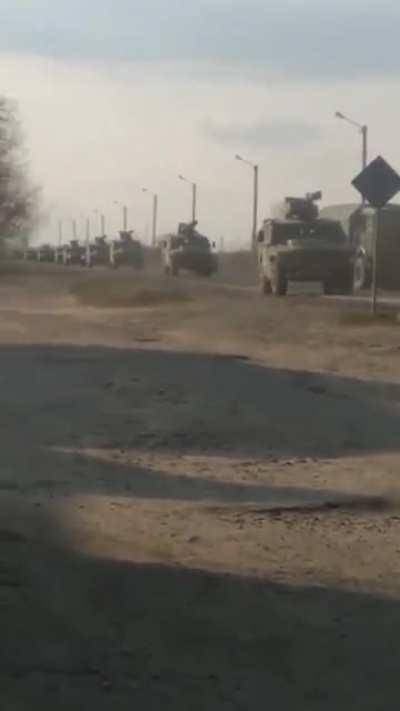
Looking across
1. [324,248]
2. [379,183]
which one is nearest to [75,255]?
[324,248]

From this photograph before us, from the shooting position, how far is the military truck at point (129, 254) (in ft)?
339

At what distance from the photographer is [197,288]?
2453 inches

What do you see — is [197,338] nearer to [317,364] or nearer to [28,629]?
[317,364]

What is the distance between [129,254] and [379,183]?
235 ft

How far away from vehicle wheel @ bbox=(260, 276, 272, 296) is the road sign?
2188 cm

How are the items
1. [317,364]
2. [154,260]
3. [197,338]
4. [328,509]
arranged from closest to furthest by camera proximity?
[328,509]
[317,364]
[197,338]
[154,260]

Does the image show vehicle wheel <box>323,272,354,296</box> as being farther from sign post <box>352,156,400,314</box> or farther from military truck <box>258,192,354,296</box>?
sign post <box>352,156,400,314</box>

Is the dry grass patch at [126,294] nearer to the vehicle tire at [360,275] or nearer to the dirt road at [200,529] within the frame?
the vehicle tire at [360,275]

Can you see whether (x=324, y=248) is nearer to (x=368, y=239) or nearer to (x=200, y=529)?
(x=368, y=239)

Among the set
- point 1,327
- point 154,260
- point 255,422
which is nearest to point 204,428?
point 255,422

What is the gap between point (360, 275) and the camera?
57.7 metres

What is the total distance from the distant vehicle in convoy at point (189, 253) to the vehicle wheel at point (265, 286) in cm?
2392

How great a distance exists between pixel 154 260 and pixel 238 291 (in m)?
57.6

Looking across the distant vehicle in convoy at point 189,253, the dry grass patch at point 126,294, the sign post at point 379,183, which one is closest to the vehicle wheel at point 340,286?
the dry grass patch at point 126,294
